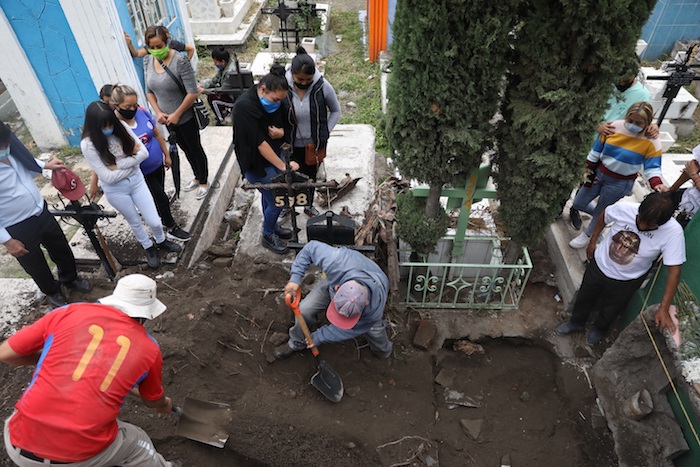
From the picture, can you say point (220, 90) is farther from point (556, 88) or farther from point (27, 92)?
point (556, 88)

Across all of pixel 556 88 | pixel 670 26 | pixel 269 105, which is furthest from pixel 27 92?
pixel 670 26

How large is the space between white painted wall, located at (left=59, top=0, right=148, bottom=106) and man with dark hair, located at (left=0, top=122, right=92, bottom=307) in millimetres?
2764

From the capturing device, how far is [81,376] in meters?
2.39

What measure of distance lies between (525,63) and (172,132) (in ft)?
12.2

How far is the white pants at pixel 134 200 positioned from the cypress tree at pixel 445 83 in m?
2.33

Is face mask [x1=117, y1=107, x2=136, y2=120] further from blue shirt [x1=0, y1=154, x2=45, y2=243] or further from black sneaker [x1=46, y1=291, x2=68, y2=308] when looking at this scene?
black sneaker [x1=46, y1=291, x2=68, y2=308]

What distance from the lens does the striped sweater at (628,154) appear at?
421 centimetres

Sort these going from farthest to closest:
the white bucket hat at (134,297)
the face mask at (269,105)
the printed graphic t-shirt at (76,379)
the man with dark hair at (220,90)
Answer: the man with dark hair at (220,90), the face mask at (269,105), the white bucket hat at (134,297), the printed graphic t-shirt at (76,379)

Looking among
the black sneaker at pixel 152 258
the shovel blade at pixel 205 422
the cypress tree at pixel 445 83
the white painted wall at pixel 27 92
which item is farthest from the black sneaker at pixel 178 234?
the white painted wall at pixel 27 92

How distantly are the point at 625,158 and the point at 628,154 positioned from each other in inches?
1.9

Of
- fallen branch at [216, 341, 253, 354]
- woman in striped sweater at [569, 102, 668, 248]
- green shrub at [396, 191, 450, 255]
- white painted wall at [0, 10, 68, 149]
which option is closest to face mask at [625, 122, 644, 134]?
woman in striped sweater at [569, 102, 668, 248]

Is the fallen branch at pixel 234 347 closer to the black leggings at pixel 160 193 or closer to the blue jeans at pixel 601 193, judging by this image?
the black leggings at pixel 160 193

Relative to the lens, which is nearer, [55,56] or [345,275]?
[345,275]

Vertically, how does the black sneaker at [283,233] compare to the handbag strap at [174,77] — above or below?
below
